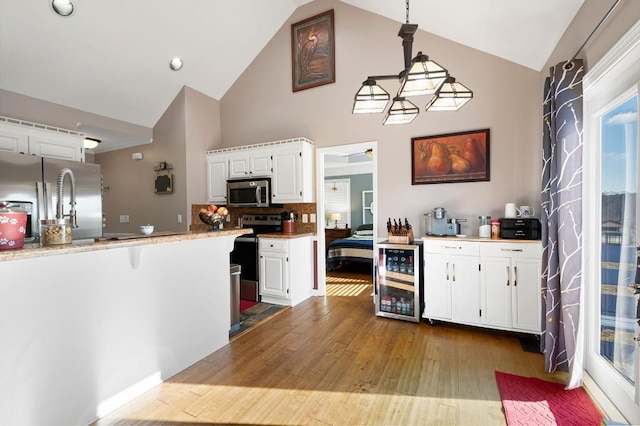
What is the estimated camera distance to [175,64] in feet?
13.8

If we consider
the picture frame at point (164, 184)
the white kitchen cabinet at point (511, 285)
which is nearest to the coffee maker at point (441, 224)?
the white kitchen cabinet at point (511, 285)

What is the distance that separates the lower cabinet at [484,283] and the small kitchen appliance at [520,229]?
97mm

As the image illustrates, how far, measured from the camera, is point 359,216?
832cm

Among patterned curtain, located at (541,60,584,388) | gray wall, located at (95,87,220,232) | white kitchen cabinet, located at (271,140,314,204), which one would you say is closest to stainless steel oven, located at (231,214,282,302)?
white kitchen cabinet, located at (271,140,314,204)

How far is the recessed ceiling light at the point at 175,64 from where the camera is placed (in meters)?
4.18

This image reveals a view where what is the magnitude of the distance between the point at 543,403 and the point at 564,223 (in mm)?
1228

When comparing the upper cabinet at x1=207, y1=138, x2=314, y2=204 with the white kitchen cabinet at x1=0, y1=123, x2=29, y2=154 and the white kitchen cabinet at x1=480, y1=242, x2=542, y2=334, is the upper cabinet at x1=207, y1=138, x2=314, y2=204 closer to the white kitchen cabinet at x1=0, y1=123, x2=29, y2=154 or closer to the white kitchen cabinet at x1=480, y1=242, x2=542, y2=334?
the white kitchen cabinet at x1=0, y1=123, x2=29, y2=154

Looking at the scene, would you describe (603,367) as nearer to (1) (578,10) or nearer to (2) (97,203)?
(1) (578,10)

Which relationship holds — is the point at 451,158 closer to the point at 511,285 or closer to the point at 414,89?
the point at 511,285

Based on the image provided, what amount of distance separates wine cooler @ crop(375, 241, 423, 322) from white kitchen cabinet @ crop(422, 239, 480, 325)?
0.11 meters

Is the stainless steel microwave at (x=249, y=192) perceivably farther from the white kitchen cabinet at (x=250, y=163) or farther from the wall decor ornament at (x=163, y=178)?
the wall decor ornament at (x=163, y=178)

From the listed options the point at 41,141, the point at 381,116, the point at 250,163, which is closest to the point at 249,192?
the point at 250,163

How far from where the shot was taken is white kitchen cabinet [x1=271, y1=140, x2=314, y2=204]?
165 inches

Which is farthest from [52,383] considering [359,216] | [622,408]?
[359,216]
